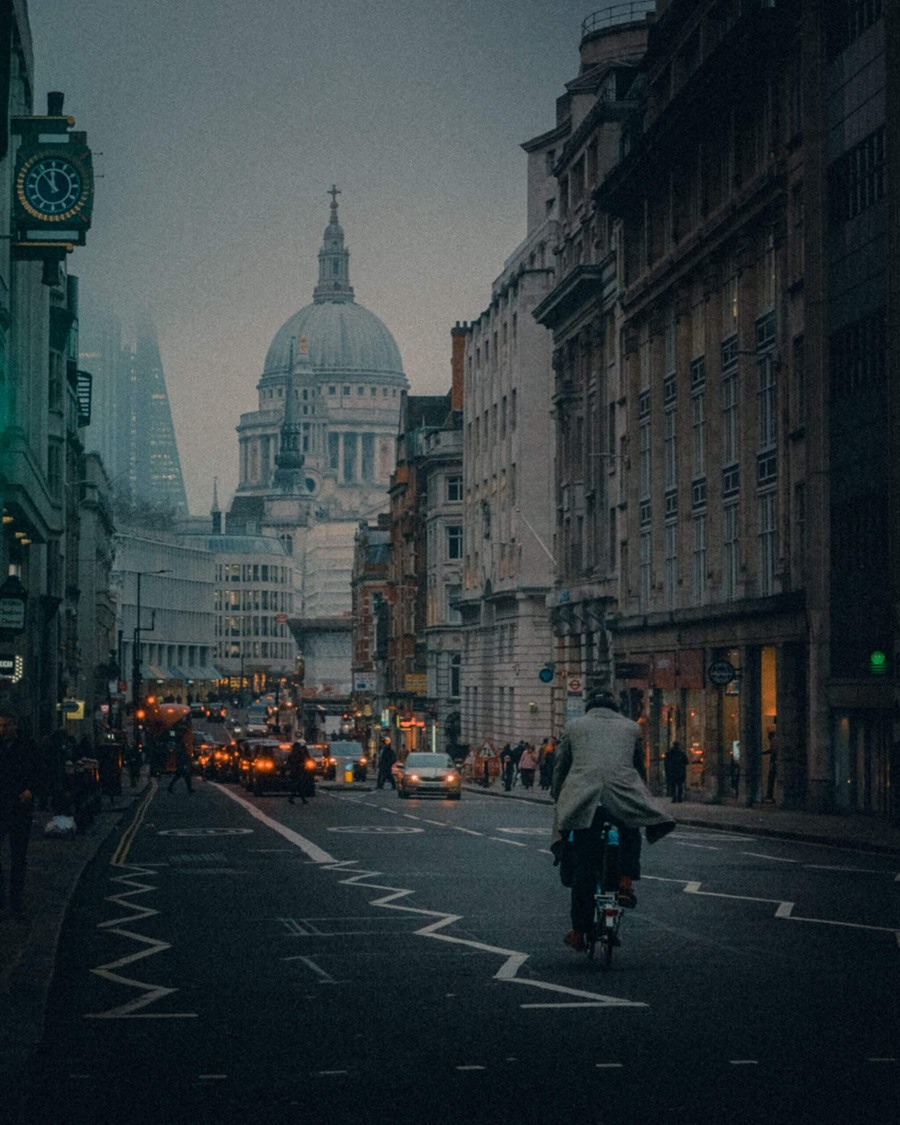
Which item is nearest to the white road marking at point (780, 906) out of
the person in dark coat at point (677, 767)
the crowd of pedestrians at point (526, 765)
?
the person in dark coat at point (677, 767)

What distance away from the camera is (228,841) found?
32250 mm

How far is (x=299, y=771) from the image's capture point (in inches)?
2092

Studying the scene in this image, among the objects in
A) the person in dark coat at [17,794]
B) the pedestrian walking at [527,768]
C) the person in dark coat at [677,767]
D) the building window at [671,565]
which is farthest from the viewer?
the pedestrian walking at [527,768]

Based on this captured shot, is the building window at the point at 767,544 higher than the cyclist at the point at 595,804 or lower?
higher

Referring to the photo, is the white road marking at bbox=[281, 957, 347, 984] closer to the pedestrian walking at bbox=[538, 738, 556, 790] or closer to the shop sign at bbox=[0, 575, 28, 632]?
the shop sign at bbox=[0, 575, 28, 632]

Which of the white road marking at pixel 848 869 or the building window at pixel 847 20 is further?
the building window at pixel 847 20

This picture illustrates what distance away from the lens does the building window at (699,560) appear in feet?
183

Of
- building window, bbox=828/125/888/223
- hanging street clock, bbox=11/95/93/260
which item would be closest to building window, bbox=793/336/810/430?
building window, bbox=828/125/888/223

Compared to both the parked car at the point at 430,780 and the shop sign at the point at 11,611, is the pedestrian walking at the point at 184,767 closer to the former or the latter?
the parked car at the point at 430,780

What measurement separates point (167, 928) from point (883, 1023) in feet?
25.2

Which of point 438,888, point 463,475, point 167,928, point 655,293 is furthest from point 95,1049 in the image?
point 463,475

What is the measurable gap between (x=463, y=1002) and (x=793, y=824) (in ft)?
89.4

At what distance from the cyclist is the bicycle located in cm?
5

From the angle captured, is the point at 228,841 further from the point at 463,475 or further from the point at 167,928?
the point at 463,475
